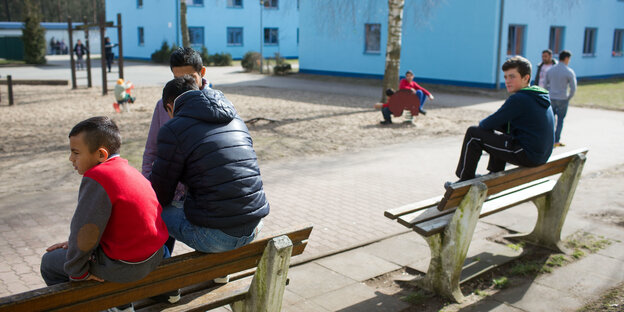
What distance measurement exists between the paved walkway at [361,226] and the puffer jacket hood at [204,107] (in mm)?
1726

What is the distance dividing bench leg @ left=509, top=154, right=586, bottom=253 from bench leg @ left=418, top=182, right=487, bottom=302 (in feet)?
5.23

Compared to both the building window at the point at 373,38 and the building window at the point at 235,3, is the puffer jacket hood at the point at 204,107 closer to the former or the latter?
the building window at the point at 373,38

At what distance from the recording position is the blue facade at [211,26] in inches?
1603

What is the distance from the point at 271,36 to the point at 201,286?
43.9 meters

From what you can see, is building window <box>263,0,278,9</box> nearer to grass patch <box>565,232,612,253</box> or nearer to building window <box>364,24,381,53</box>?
building window <box>364,24,381,53</box>

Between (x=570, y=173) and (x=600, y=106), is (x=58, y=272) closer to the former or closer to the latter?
(x=570, y=173)

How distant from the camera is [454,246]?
416cm

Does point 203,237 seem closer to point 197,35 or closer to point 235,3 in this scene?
point 197,35

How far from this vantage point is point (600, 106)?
1806 cm

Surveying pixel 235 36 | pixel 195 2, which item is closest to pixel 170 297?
pixel 195 2

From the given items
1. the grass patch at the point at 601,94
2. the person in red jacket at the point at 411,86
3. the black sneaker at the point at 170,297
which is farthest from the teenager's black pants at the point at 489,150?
the grass patch at the point at 601,94

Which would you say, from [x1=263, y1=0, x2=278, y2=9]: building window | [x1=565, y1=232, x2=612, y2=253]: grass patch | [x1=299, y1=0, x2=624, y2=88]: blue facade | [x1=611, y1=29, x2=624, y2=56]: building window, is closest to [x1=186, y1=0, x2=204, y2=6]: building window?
[x1=263, y1=0, x2=278, y2=9]: building window

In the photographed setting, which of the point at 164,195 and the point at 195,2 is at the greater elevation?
the point at 195,2

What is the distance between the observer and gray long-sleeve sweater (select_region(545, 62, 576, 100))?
11352 millimetres
